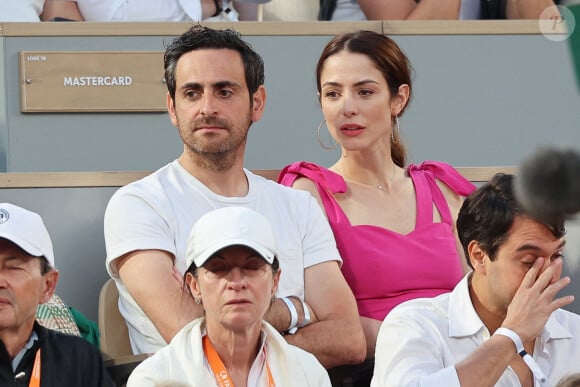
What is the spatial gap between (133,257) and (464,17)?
2.34 metres

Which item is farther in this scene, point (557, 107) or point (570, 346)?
point (557, 107)

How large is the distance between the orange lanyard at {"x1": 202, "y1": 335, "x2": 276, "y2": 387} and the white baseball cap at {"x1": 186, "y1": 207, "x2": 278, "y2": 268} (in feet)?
0.68

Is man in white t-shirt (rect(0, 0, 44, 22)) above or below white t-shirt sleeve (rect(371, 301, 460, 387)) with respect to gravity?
above

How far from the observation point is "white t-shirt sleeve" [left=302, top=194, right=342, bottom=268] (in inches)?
150

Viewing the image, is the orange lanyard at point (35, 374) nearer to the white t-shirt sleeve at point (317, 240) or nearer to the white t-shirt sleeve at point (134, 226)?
the white t-shirt sleeve at point (134, 226)

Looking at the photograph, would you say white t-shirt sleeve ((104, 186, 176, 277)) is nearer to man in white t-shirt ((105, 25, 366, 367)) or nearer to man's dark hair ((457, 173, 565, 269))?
man in white t-shirt ((105, 25, 366, 367))

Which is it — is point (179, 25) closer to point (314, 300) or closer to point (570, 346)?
point (314, 300)

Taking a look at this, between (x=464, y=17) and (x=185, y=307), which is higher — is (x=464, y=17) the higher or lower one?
the higher one

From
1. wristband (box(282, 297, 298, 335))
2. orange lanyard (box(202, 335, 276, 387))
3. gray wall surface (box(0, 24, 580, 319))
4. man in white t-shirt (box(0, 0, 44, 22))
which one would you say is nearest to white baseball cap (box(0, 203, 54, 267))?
orange lanyard (box(202, 335, 276, 387))

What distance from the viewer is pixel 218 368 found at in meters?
3.04

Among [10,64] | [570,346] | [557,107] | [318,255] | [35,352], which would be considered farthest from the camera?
[557,107]

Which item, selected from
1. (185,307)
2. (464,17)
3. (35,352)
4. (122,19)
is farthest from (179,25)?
(35,352)

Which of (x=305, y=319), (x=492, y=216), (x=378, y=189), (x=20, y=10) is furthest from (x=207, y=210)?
(x=20, y=10)

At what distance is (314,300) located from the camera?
3.73 metres
